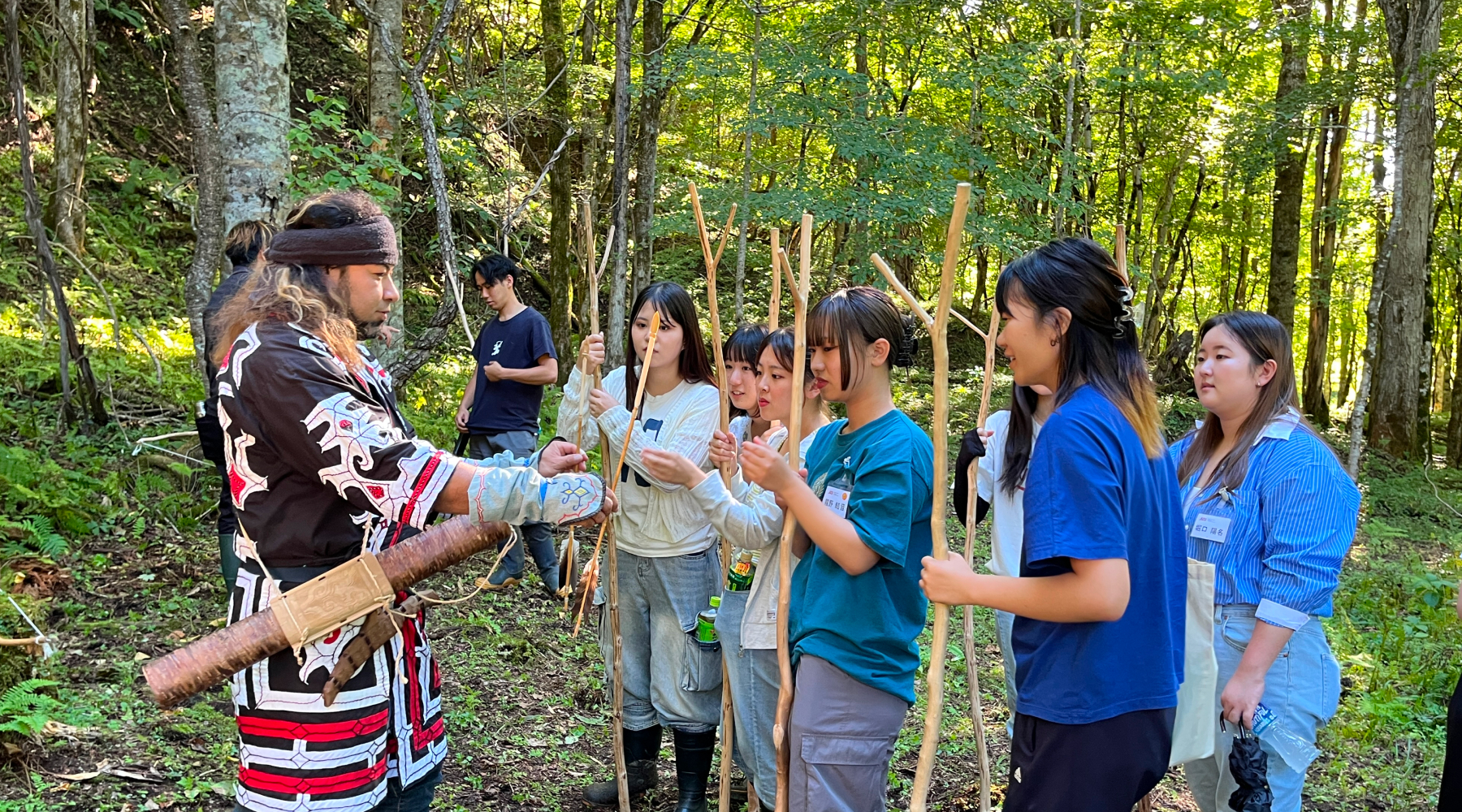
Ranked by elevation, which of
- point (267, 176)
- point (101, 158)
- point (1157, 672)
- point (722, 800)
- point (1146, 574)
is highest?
point (101, 158)

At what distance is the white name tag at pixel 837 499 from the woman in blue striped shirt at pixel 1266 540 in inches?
39.8

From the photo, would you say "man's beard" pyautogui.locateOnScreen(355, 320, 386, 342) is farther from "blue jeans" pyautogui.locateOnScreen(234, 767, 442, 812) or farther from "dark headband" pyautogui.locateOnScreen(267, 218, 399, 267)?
"blue jeans" pyautogui.locateOnScreen(234, 767, 442, 812)

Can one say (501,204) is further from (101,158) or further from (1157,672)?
(1157,672)

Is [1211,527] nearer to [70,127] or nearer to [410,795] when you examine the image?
[410,795]

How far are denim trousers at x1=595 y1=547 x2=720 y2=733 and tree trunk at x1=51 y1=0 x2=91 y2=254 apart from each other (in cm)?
802

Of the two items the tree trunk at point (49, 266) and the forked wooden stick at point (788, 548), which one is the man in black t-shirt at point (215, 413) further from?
the forked wooden stick at point (788, 548)

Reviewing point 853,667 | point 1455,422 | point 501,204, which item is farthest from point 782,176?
point 1455,422

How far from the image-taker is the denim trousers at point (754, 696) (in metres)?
2.62

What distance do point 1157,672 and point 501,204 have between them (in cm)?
991

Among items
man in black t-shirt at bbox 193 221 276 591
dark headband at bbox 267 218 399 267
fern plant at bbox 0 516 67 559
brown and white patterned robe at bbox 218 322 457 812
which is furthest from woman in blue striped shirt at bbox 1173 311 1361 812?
fern plant at bbox 0 516 67 559

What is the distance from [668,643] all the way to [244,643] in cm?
154

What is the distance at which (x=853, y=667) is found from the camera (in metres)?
2.14

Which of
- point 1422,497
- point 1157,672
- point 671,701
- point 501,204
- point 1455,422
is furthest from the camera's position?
point 1455,422

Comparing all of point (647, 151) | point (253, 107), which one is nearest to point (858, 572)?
point (253, 107)
